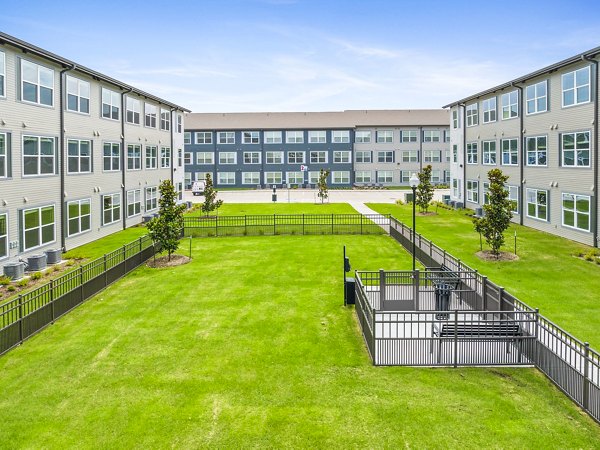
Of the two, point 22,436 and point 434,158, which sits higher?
point 434,158

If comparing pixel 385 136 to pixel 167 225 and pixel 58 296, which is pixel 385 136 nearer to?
pixel 167 225

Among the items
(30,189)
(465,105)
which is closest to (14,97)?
(30,189)

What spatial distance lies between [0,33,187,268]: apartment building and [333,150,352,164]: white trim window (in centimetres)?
4338

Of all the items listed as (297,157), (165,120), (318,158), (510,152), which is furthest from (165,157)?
(318,158)

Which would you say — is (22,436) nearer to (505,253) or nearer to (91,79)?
(505,253)

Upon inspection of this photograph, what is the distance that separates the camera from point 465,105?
48812 mm

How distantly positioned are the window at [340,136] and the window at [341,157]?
70.6 inches

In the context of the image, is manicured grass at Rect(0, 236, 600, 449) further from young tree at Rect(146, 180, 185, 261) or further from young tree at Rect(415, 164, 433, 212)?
young tree at Rect(415, 164, 433, 212)

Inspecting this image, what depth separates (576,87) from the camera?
2848 cm

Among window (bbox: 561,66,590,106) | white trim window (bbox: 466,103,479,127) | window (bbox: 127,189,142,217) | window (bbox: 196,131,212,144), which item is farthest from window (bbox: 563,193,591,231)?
window (bbox: 196,131,212,144)

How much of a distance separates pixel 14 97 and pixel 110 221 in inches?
506

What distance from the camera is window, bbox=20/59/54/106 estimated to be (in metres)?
23.2

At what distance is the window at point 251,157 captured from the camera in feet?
268

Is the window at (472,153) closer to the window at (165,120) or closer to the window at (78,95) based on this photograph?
the window at (165,120)
